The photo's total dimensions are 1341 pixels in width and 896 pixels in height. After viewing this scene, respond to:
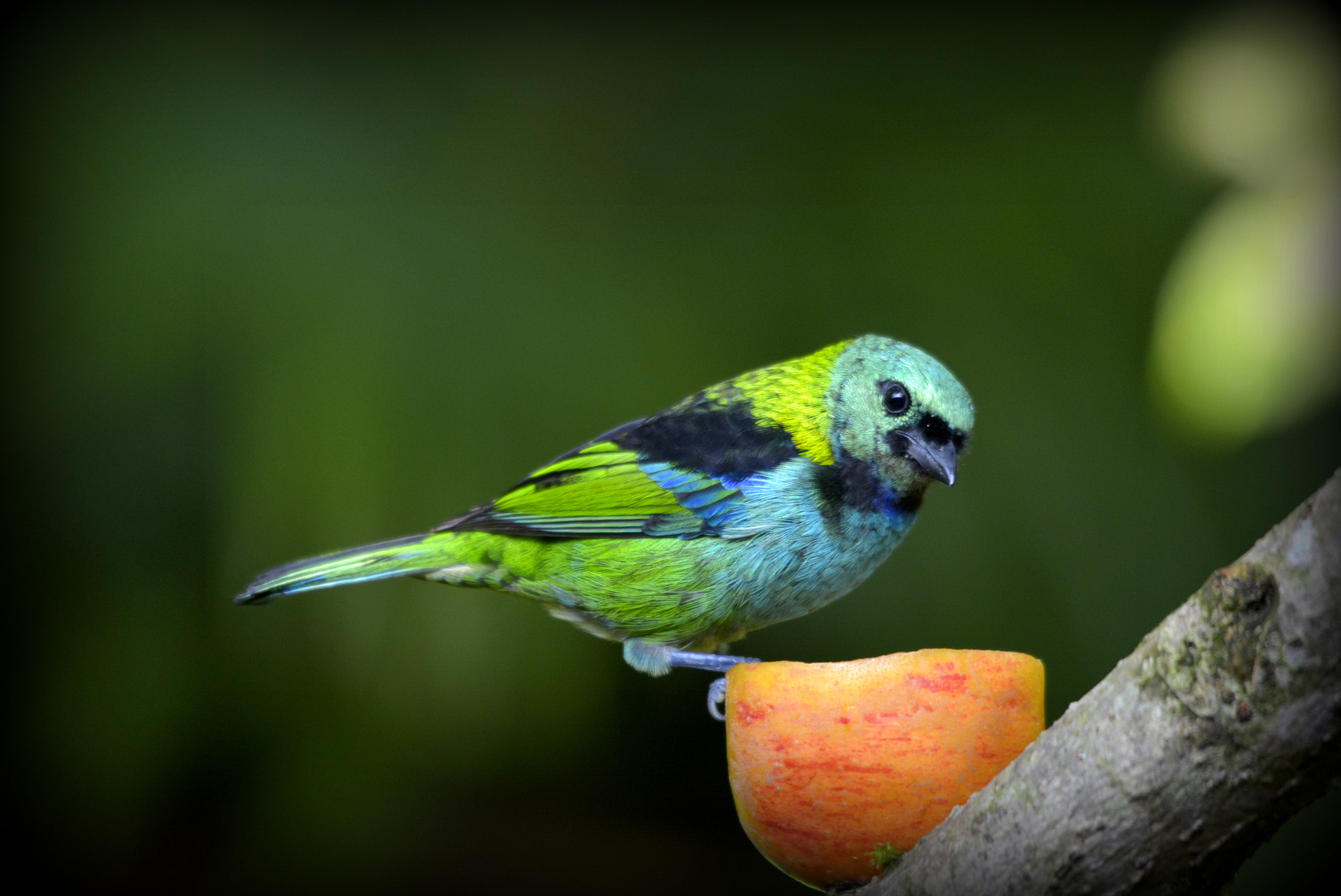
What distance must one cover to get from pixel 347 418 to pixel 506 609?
1080 millimetres

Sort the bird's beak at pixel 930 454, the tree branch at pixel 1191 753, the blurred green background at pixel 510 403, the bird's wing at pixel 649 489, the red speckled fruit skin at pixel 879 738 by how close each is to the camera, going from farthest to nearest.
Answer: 1. the blurred green background at pixel 510 403
2. the bird's wing at pixel 649 489
3. the bird's beak at pixel 930 454
4. the red speckled fruit skin at pixel 879 738
5. the tree branch at pixel 1191 753

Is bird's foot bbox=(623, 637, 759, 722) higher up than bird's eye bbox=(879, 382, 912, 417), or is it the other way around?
bird's eye bbox=(879, 382, 912, 417)

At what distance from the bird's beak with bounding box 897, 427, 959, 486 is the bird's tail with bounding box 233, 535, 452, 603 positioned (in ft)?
3.85

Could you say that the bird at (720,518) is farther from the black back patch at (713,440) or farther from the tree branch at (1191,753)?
the tree branch at (1191,753)

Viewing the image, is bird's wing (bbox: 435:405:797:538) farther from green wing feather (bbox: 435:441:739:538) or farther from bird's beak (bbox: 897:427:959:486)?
bird's beak (bbox: 897:427:959:486)

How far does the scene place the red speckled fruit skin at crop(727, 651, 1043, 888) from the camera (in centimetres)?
166

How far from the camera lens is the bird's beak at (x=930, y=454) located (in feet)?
7.36

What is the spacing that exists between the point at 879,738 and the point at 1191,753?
18.5 inches

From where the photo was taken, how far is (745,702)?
1764 mm

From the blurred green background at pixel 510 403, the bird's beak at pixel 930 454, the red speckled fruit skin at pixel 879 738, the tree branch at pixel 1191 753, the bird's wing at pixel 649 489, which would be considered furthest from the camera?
the blurred green background at pixel 510 403

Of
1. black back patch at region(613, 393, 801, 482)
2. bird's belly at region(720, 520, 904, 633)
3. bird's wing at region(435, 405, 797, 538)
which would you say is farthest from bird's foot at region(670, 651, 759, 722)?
black back patch at region(613, 393, 801, 482)

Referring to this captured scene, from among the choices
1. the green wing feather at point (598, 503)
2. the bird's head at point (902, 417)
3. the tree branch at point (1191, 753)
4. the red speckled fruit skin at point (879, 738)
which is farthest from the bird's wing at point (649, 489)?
the tree branch at point (1191, 753)

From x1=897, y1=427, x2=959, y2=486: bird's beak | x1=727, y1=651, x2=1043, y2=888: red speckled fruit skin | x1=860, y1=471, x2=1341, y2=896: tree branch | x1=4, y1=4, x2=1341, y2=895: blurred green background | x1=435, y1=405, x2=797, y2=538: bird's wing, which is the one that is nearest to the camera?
x1=860, y1=471, x2=1341, y2=896: tree branch

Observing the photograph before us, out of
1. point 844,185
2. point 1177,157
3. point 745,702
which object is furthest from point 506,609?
point 1177,157
